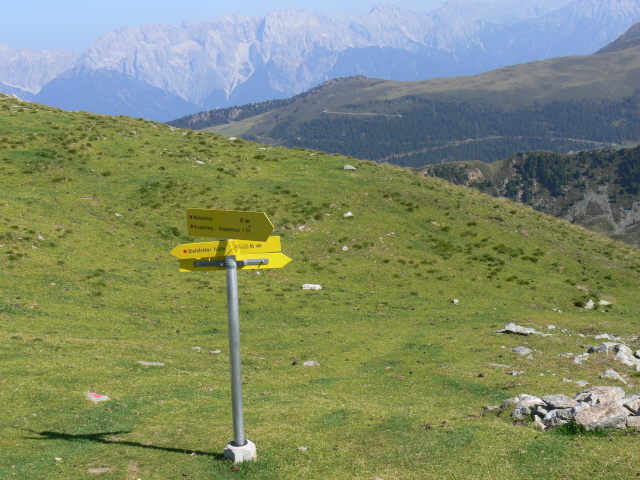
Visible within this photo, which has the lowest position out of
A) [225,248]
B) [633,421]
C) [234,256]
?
[633,421]

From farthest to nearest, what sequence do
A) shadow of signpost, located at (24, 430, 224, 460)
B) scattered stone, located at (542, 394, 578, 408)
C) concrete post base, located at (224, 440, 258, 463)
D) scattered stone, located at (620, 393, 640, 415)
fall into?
scattered stone, located at (542, 394, 578, 408), scattered stone, located at (620, 393, 640, 415), shadow of signpost, located at (24, 430, 224, 460), concrete post base, located at (224, 440, 258, 463)

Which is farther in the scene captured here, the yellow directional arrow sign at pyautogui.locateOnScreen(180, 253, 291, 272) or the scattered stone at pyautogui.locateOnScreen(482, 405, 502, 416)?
the scattered stone at pyautogui.locateOnScreen(482, 405, 502, 416)

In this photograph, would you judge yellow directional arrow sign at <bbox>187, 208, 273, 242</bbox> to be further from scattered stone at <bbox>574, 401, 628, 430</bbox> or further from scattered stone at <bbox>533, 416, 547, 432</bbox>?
scattered stone at <bbox>574, 401, 628, 430</bbox>

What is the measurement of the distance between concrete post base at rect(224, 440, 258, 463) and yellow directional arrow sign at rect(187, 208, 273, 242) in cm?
440

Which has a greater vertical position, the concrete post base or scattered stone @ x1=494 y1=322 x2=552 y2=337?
the concrete post base

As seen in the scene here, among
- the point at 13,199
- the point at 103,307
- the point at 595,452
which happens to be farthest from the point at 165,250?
the point at 595,452

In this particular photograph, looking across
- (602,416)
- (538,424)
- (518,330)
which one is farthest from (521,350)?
(602,416)

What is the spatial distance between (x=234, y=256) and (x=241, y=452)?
4.10 meters

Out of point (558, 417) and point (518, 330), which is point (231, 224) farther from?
point (518, 330)

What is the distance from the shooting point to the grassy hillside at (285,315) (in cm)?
1177

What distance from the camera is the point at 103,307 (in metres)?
25.2

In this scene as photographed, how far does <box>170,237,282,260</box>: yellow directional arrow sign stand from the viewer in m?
11.0

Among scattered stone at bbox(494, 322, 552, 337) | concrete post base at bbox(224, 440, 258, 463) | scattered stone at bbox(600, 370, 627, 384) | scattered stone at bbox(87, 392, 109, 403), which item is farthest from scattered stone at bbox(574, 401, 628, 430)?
scattered stone at bbox(87, 392, 109, 403)

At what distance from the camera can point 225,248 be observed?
1098 cm
